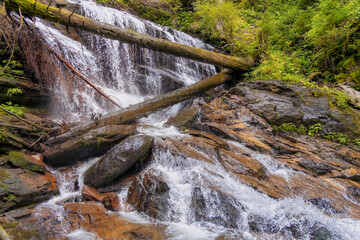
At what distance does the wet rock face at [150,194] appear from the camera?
412 centimetres

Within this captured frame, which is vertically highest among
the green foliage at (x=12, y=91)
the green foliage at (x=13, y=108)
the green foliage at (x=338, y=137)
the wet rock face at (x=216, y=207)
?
the green foliage at (x=12, y=91)

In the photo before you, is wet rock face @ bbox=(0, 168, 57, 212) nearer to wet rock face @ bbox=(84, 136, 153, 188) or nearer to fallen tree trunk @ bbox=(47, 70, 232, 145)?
wet rock face @ bbox=(84, 136, 153, 188)

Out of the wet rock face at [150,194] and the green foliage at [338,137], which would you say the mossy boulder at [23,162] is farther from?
the green foliage at [338,137]

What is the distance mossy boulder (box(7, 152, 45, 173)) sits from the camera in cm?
467

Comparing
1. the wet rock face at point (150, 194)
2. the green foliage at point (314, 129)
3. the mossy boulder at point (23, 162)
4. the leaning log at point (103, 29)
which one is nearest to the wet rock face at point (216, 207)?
the wet rock face at point (150, 194)

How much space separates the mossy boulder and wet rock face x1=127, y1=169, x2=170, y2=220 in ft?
7.25

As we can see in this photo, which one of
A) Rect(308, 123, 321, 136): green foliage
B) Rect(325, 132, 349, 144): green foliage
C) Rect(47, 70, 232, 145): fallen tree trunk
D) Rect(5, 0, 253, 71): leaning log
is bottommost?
Rect(325, 132, 349, 144): green foliage

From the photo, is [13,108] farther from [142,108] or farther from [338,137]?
[338,137]

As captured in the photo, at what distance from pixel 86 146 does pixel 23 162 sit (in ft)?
4.42

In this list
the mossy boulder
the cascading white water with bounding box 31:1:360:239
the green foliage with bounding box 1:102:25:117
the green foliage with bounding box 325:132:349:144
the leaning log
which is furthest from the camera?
the green foliage with bounding box 325:132:349:144

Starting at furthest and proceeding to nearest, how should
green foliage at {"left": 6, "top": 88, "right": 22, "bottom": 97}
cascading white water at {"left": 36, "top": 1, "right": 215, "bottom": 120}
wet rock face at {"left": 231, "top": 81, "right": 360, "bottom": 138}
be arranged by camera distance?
cascading white water at {"left": 36, "top": 1, "right": 215, "bottom": 120}, wet rock face at {"left": 231, "top": 81, "right": 360, "bottom": 138}, green foliage at {"left": 6, "top": 88, "right": 22, "bottom": 97}

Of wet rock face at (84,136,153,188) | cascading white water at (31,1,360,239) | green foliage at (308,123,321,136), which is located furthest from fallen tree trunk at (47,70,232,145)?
green foliage at (308,123,321,136)

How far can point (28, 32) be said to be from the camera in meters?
6.25

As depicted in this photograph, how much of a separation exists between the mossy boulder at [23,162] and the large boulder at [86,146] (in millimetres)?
465
